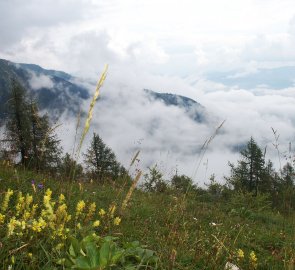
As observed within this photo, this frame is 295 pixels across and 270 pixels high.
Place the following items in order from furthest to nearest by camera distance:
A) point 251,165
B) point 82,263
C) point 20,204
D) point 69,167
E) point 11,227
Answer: point 251,165 → point 69,167 → point 20,204 → point 82,263 → point 11,227

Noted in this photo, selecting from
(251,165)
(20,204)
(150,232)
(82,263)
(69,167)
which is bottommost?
(251,165)

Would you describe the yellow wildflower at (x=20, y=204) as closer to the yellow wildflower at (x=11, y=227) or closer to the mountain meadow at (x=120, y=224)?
the mountain meadow at (x=120, y=224)

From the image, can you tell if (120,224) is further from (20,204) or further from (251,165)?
(251,165)

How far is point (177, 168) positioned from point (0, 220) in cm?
817

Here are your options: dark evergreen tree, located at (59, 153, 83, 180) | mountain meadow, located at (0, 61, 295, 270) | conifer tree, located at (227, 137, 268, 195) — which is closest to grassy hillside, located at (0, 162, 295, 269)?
mountain meadow, located at (0, 61, 295, 270)

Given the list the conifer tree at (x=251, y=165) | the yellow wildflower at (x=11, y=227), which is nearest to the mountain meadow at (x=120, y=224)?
the yellow wildflower at (x=11, y=227)

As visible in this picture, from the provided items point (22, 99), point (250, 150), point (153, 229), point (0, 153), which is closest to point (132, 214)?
point (153, 229)

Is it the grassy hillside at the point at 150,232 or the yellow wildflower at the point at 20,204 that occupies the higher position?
the yellow wildflower at the point at 20,204

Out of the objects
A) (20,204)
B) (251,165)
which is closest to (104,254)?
(20,204)

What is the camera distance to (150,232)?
598 cm

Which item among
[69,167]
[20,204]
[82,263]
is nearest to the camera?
[82,263]

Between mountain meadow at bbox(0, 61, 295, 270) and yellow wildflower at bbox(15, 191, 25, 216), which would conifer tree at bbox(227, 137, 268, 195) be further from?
yellow wildflower at bbox(15, 191, 25, 216)

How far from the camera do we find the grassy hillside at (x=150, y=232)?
10.2 ft

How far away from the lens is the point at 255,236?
24.5 feet
